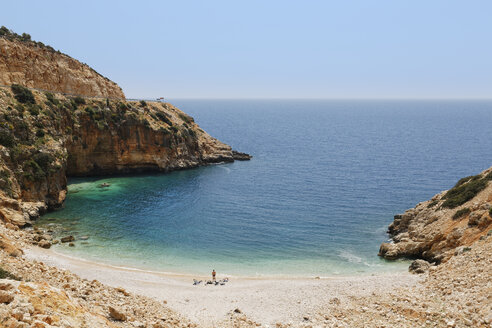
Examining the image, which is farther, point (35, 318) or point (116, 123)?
point (116, 123)

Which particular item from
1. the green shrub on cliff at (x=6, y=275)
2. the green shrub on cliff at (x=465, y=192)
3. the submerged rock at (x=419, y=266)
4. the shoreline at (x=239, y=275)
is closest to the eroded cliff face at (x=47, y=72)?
the shoreline at (x=239, y=275)

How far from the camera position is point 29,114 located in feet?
174

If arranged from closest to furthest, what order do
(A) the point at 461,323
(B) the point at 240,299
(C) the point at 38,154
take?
(A) the point at 461,323 < (B) the point at 240,299 < (C) the point at 38,154

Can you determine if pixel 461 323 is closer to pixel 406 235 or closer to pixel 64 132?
pixel 406 235

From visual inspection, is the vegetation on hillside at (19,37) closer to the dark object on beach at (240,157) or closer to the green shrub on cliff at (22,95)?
the green shrub on cliff at (22,95)

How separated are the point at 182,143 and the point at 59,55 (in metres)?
28.5


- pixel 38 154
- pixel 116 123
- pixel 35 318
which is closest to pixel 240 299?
pixel 35 318

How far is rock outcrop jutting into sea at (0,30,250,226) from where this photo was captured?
46.8 meters

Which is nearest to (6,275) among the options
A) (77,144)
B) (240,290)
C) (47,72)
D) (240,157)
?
(240,290)

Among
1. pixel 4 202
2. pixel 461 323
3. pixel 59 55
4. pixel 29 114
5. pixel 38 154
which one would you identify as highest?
pixel 59 55

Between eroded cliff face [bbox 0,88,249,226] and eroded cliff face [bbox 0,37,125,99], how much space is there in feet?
19.4

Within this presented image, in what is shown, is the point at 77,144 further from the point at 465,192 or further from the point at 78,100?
the point at 465,192

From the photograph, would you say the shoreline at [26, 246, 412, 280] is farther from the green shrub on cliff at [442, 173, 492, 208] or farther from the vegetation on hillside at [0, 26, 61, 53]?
the vegetation on hillside at [0, 26, 61, 53]

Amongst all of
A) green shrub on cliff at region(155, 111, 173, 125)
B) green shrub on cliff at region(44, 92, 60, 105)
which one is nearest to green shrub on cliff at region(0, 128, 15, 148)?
green shrub on cliff at region(44, 92, 60, 105)
